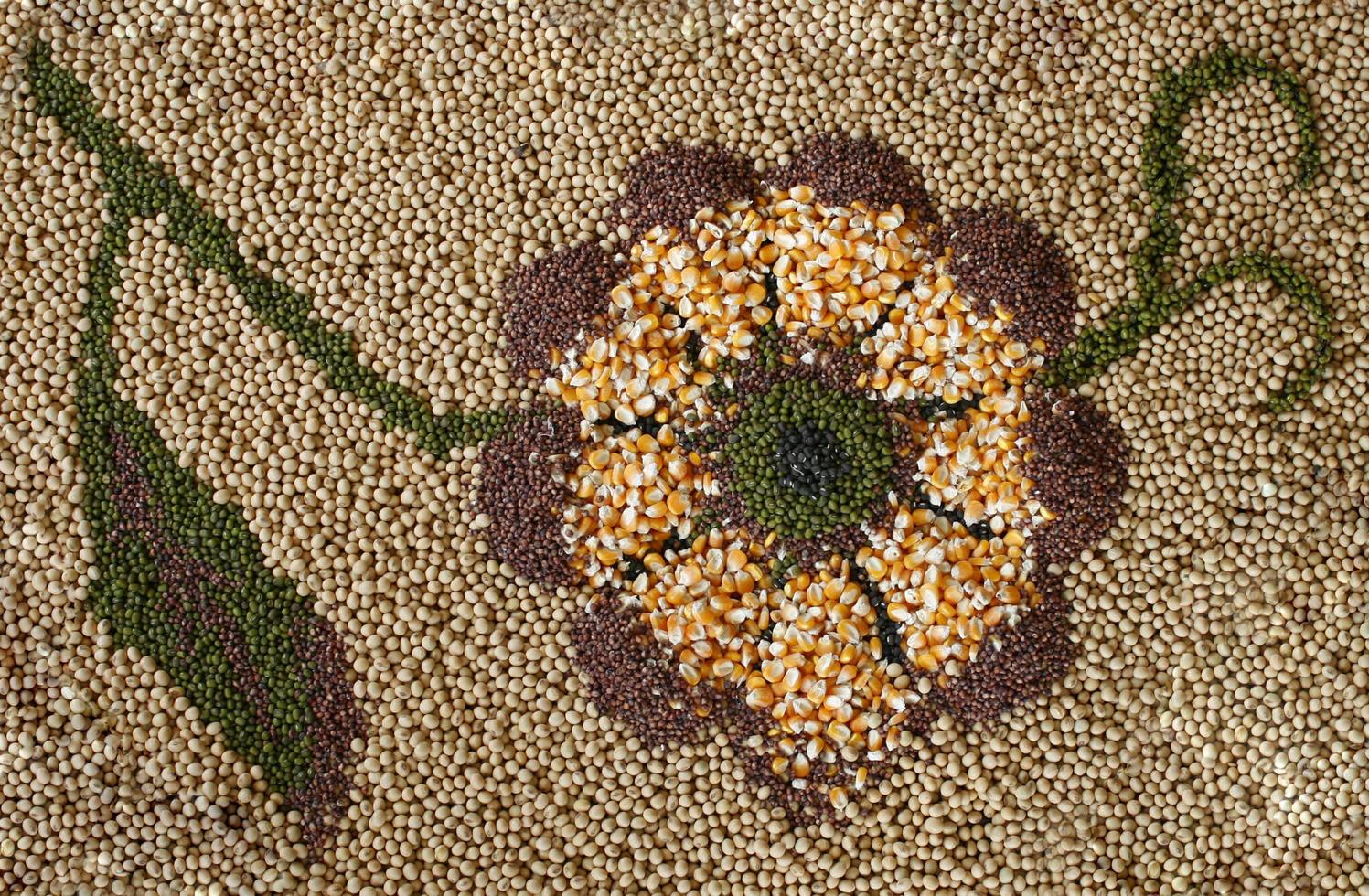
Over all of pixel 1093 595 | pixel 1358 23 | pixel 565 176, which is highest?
pixel 1358 23

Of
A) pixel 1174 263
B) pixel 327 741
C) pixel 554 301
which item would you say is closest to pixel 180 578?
pixel 327 741

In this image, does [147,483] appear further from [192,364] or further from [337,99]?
[337,99]

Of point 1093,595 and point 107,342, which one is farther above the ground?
point 1093,595

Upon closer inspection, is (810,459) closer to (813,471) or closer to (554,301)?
(813,471)

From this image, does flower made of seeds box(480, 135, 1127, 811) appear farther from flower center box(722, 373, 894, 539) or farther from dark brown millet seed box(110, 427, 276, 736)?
dark brown millet seed box(110, 427, 276, 736)

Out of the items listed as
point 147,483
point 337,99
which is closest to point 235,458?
point 147,483

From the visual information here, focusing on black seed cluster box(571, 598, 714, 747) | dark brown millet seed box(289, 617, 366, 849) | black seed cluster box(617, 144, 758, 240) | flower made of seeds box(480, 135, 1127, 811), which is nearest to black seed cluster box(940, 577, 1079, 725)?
flower made of seeds box(480, 135, 1127, 811)

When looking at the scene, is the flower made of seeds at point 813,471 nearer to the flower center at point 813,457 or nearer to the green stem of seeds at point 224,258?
the flower center at point 813,457

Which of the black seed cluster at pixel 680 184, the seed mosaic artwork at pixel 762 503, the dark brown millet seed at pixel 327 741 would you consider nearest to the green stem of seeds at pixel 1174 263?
the seed mosaic artwork at pixel 762 503
